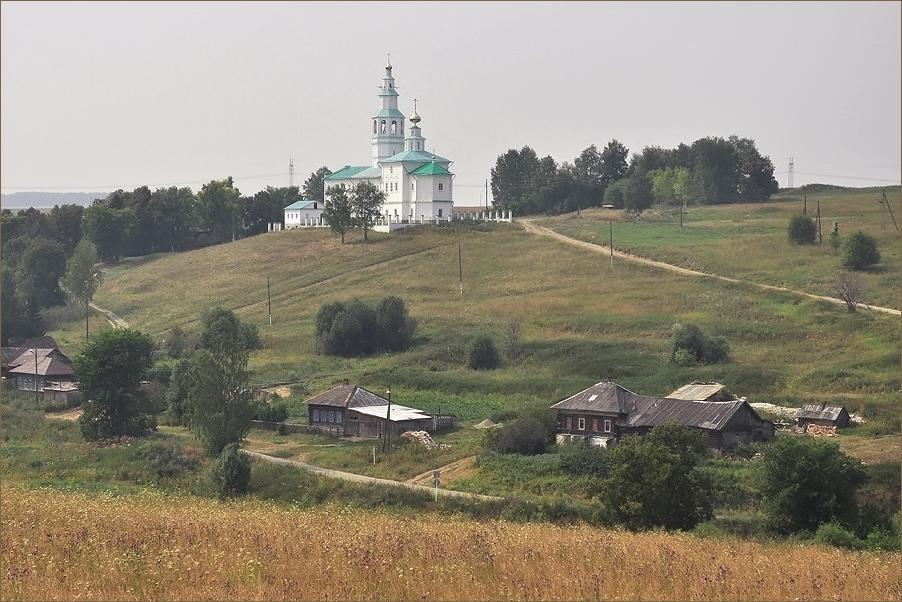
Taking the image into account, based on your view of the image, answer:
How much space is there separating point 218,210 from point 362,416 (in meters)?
63.6

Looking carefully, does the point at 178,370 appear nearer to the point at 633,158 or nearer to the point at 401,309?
the point at 401,309

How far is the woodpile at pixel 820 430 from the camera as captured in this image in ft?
117

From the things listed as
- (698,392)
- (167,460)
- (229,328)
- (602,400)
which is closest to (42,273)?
(229,328)

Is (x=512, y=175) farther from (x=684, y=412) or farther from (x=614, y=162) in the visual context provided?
(x=684, y=412)

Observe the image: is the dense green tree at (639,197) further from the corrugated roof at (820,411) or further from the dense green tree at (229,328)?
the corrugated roof at (820,411)

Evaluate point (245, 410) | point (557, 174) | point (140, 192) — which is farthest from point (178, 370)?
point (557, 174)

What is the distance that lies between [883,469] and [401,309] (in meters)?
31.5

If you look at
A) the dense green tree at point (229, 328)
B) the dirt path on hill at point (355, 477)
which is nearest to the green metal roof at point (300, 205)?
the dense green tree at point (229, 328)

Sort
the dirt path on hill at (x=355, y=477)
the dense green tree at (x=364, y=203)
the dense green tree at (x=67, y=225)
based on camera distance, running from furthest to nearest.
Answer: the dense green tree at (x=67, y=225) → the dense green tree at (x=364, y=203) → the dirt path on hill at (x=355, y=477)

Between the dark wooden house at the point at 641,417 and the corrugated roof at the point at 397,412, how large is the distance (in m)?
4.94

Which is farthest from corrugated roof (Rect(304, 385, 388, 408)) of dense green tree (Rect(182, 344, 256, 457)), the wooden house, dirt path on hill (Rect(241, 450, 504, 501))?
dense green tree (Rect(182, 344, 256, 457))

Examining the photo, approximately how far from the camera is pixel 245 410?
35.2 m

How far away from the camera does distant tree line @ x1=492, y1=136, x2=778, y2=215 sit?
97.2 metres

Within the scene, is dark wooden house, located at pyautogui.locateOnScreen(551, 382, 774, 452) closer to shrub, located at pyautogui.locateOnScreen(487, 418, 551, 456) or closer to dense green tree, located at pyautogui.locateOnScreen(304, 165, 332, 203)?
shrub, located at pyautogui.locateOnScreen(487, 418, 551, 456)
